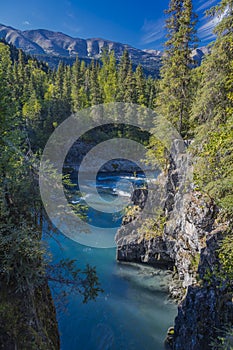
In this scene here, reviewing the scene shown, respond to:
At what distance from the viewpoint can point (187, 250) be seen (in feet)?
33.8

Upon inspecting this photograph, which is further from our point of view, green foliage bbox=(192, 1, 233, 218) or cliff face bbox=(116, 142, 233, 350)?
green foliage bbox=(192, 1, 233, 218)

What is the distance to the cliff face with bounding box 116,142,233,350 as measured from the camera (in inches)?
280

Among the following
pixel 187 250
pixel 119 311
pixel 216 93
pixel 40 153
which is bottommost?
pixel 119 311

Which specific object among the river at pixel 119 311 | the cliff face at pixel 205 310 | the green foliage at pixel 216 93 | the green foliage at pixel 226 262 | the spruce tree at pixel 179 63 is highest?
the spruce tree at pixel 179 63

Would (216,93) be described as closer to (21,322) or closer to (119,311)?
(119,311)

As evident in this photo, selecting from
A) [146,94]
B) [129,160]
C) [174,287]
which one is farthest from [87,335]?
[146,94]

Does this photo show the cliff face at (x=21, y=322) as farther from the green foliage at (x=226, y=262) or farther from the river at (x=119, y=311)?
the green foliage at (x=226, y=262)

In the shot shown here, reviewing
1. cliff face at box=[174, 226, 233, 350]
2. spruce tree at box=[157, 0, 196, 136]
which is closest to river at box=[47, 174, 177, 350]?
cliff face at box=[174, 226, 233, 350]

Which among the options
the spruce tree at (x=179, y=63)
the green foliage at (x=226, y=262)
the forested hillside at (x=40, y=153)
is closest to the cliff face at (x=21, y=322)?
the forested hillside at (x=40, y=153)

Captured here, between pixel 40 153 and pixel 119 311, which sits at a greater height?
pixel 40 153

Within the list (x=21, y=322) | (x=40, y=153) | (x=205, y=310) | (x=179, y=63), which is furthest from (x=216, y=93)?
(x=21, y=322)

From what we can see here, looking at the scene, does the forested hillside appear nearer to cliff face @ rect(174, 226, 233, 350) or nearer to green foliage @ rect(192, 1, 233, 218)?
green foliage @ rect(192, 1, 233, 218)

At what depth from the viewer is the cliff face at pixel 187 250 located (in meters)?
7.12

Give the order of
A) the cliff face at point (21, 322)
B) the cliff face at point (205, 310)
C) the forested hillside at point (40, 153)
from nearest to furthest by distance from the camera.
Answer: the cliff face at point (21, 322)
the forested hillside at point (40, 153)
the cliff face at point (205, 310)
